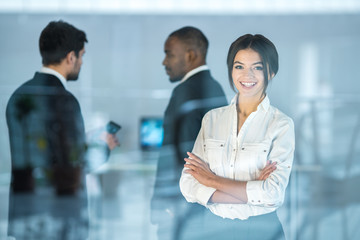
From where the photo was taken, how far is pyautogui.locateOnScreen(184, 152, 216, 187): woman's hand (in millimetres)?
3002

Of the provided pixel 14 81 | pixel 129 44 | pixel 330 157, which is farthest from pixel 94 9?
pixel 330 157

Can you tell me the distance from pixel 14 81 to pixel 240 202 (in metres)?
1.64

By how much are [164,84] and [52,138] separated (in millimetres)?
833

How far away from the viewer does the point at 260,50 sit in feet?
9.57

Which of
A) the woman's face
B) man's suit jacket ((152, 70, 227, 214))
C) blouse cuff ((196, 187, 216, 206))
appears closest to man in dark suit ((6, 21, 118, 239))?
man's suit jacket ((152, 70, 227, 214))

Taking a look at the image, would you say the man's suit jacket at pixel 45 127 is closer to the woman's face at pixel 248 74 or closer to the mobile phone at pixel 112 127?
the mobile phone at pixel 112 127

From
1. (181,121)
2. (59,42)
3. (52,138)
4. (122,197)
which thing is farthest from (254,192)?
(59,42)

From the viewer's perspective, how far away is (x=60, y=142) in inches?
136

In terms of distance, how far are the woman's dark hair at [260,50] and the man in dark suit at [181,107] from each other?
18 centimetres

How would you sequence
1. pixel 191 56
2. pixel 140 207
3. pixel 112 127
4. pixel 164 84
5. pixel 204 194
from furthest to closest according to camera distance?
pixel 140 207
pixel 112 127
pixel 164 84
pixel 191 56
pixel 204 194

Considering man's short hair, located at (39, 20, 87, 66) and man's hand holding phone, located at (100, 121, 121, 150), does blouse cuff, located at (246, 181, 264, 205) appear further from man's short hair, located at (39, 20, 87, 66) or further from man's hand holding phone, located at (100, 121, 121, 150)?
man's short hair, located at (39, 20, 87, 66)

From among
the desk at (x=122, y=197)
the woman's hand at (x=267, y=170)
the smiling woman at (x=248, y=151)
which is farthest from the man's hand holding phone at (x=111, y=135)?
the woman's hand at (x=267, y=170)

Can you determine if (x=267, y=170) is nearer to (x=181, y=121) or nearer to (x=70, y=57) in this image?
(x=181, y=121)

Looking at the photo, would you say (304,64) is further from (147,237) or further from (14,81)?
(14,81)
